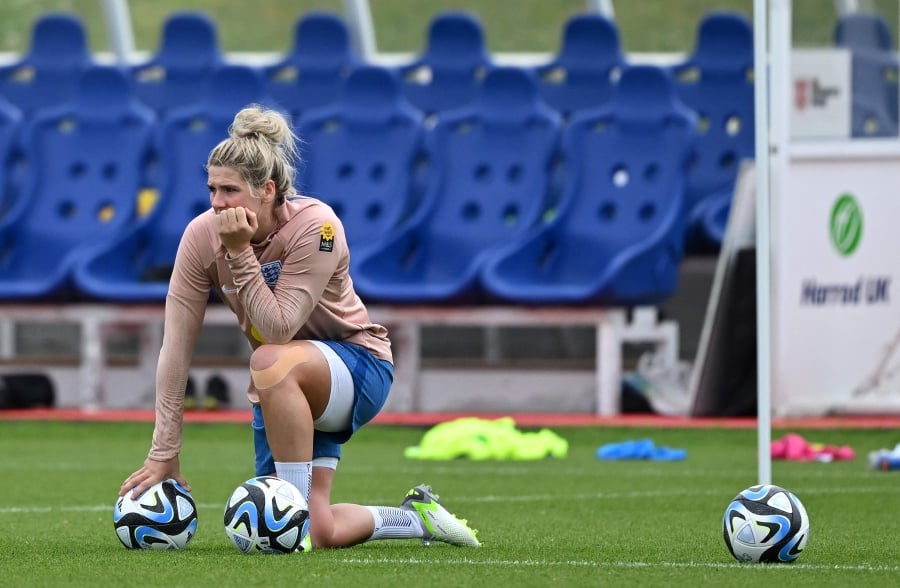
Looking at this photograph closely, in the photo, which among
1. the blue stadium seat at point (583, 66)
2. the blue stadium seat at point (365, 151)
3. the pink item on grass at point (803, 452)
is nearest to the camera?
the pink item on grass at point (803, 452)

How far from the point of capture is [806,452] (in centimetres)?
923

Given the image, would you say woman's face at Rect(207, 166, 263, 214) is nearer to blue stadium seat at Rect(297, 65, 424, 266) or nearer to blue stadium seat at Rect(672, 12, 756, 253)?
blue stadium seat at Rect(297, 65, 424, 266)

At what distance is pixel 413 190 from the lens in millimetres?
13008

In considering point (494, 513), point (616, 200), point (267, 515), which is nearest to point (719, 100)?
point (616, 200)

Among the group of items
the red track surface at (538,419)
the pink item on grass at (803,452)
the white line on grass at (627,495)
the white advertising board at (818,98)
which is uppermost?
the white advertising board at (818,98)

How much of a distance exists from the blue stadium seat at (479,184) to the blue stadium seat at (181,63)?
228cm

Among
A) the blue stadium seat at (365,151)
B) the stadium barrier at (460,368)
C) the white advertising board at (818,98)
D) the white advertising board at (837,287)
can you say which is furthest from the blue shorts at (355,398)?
the blue stadium seat at (365,151)

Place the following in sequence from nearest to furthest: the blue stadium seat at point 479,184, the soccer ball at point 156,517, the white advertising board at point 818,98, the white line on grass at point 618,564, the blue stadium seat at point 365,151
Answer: the white line on grass at point 618,564 → the soccer ball at point 156,517 → the white advertising board at point 818,98 → the blue stadium seat at point 479,184 → the blue stadium seat at point 365,151

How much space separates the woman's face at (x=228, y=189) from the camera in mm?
4996

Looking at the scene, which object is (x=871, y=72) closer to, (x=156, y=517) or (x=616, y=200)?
(x=616, y=200)

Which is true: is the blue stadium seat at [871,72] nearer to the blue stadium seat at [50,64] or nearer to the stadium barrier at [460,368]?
the stadium barrier at [460,368]

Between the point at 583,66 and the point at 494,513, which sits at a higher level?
the point at 583,66

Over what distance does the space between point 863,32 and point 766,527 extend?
24.7 ft

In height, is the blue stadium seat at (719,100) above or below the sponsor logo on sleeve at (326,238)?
below
